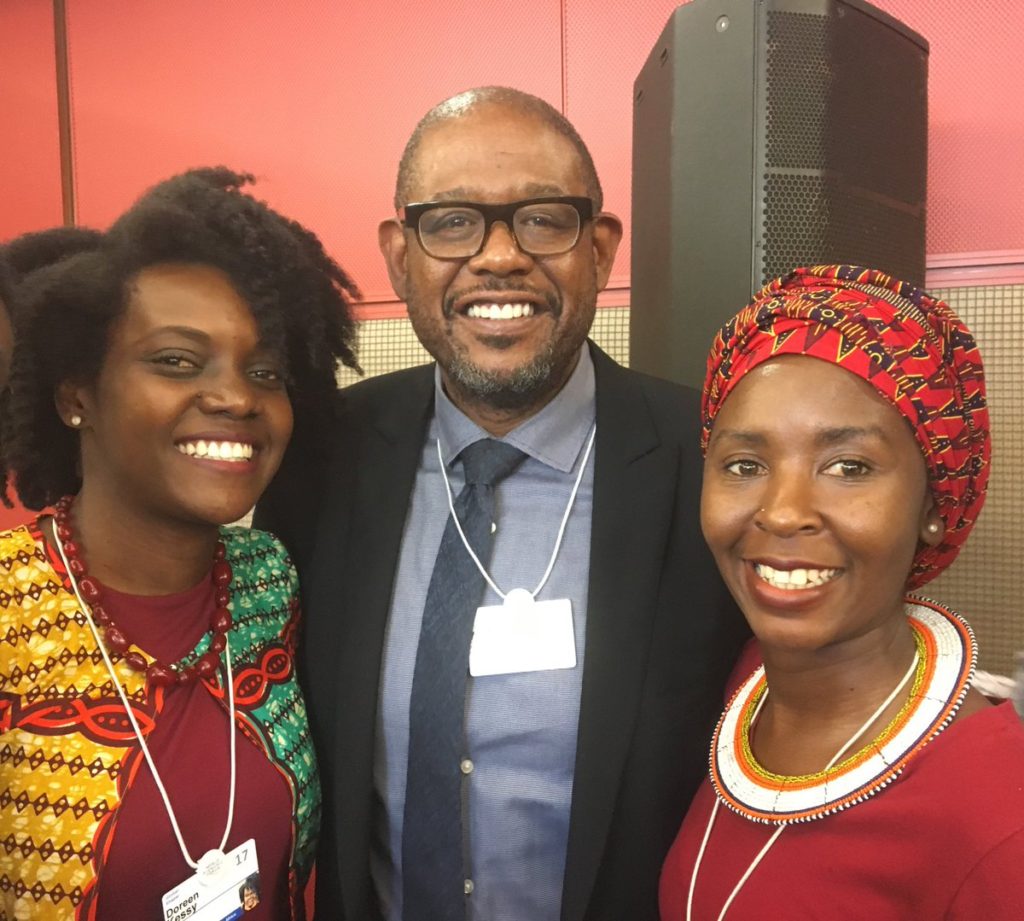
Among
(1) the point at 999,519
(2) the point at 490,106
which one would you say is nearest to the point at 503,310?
(2) the point at 490,106

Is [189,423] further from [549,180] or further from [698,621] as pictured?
[698,621]

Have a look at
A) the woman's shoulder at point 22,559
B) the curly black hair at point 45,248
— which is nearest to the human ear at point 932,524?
the woman's shoulder at point 22,559

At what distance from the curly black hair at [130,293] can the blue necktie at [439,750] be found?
0.49 m

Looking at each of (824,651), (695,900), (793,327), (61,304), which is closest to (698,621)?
(824,651)

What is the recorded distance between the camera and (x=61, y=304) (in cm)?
129

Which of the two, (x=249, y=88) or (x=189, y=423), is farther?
(x=249, y=88)

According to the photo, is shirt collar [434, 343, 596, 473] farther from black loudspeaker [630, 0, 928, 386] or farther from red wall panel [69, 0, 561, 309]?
red wall panel [69, 0, 561, 309]

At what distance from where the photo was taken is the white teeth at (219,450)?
4.24ft

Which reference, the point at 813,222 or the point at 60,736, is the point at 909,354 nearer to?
the point at 813,222

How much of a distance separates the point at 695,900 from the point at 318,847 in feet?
2.30

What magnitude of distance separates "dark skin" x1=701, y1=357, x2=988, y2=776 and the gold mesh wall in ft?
4.74

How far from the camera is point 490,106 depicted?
1519mm

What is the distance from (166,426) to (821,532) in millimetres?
959

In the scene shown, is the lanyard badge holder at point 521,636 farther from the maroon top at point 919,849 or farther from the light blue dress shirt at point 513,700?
the maroon top at point 919,849
